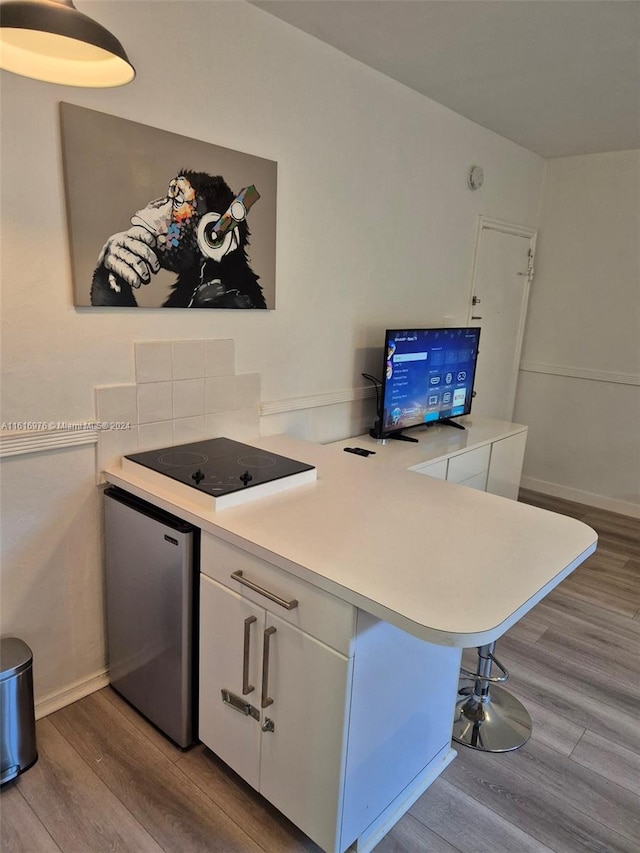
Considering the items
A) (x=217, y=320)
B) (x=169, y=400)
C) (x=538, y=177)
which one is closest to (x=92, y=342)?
(x=169, y=400)

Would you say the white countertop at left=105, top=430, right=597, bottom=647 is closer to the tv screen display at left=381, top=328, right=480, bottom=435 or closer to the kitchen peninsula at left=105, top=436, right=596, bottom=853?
the kitchen peninsula at left=105, top=436, right=596, bottom=853

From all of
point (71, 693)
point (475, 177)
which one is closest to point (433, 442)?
point (475, 177)

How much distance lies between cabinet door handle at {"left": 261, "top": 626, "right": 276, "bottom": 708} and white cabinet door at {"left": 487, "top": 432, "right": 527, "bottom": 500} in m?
2.00

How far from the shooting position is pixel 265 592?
1371 mm

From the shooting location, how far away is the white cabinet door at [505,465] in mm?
3111

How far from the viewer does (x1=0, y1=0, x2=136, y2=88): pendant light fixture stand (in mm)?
1085

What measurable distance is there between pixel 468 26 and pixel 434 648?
85.3 inches

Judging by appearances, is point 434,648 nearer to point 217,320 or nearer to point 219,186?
point 217,320

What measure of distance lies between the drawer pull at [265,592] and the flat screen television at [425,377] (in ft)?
4.85

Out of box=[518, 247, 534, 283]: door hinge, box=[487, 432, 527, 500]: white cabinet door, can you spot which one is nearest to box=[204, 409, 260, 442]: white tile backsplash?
box=[487, 432, 527, 500]: white cabinet door

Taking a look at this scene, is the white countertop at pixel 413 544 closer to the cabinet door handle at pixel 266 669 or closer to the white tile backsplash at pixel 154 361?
the cabinet door handle at pixel 266 669

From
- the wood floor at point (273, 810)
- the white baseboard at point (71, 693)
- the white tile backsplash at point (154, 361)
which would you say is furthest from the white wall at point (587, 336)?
the white baseboard at point (71, 693)

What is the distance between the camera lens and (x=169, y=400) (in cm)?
202

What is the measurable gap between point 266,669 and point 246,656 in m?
0.07
